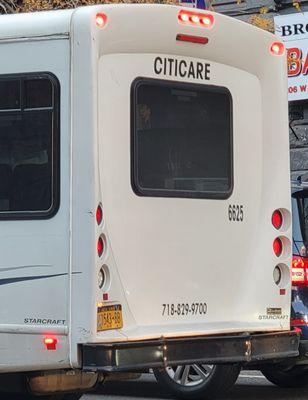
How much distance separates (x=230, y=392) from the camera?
9.16 metres

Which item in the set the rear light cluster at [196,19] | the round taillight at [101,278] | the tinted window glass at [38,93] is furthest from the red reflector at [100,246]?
the rear light cluster at [196,19]

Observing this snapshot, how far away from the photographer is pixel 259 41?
7.35m

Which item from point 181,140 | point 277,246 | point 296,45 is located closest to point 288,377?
point 277,246

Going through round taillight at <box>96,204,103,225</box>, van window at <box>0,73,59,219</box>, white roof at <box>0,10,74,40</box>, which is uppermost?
white roof at <box>0,10,74,40</box>

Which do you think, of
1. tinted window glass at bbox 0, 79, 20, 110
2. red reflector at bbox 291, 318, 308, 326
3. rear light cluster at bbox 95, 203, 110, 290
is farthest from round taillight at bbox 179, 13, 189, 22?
red reflector at bbox 291, 318, 308, 326

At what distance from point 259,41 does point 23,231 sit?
8.49 feet

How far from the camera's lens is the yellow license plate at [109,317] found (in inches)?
240

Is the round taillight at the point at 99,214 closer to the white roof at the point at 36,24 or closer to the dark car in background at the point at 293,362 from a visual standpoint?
the white roof at the point at 36,24

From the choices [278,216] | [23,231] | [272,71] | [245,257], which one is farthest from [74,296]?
[272,71]

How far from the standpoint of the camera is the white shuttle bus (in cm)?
615

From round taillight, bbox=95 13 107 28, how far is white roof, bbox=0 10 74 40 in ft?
0.63

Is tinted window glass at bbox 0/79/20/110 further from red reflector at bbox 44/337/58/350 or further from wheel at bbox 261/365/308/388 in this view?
wheel at bbox 261/365/308/388

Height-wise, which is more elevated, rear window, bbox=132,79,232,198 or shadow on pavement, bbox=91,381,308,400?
rear window, bbox=132,79,232,198

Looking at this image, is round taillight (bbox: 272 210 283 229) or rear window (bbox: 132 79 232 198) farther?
round taillight (bbox: 272 210 283 229)
